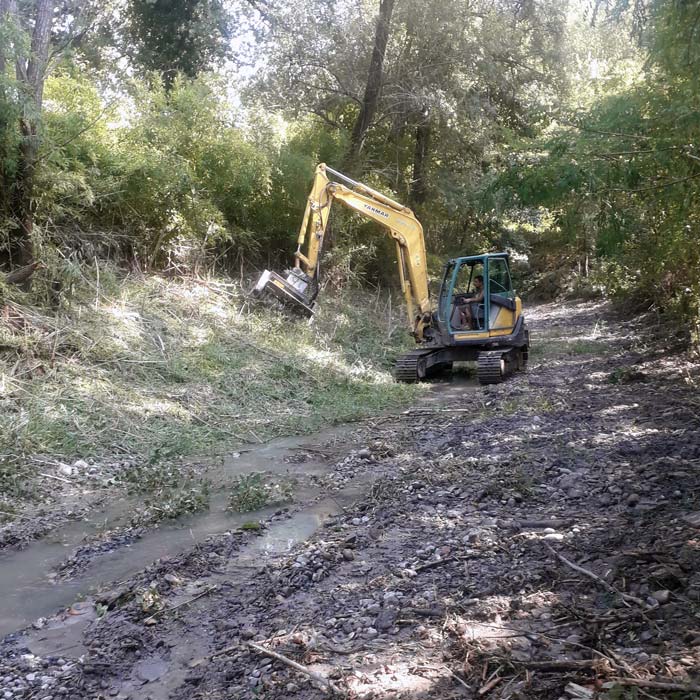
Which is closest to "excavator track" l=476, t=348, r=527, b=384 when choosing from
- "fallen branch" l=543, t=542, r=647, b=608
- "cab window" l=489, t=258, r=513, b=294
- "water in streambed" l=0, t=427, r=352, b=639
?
"cab window" l=489, t=258, r=513, b=294

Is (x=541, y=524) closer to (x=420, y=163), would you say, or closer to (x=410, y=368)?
(x=410, y=368)

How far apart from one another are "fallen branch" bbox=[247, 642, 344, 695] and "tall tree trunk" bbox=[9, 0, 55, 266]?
7569 millimetres

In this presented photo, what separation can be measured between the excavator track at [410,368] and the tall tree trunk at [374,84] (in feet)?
21.7

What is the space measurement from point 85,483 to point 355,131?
39.9 ft

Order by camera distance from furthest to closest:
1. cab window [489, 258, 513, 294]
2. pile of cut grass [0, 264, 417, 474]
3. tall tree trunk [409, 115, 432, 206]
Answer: tall tree trunk [409, 115, 432, 206]
cab window [489, 258, 513, 294]
pile of cut grass [0, 264, 417, 474]

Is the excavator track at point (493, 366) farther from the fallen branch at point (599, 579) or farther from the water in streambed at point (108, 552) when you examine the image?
the fallen branch at point (599, 579)

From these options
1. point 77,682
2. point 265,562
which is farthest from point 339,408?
point 77,682

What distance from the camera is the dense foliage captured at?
753cm

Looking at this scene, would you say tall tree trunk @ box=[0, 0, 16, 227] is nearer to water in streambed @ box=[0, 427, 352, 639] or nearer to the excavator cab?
water in streambed @ box=[0, 427, 352, 639]

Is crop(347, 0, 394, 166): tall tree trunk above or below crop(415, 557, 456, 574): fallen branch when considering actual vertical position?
above

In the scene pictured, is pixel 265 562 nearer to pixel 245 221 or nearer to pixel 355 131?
pixel 245 221

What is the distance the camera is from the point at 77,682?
12.1 ft

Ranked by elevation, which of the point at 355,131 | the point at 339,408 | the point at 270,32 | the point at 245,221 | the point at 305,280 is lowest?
the point at 339,408

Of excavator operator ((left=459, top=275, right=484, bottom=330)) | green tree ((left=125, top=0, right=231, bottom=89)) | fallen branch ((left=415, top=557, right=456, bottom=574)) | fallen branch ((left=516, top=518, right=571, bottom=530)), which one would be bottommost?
fallen branch ((left=415, top=557, right=456, bottom=574))
